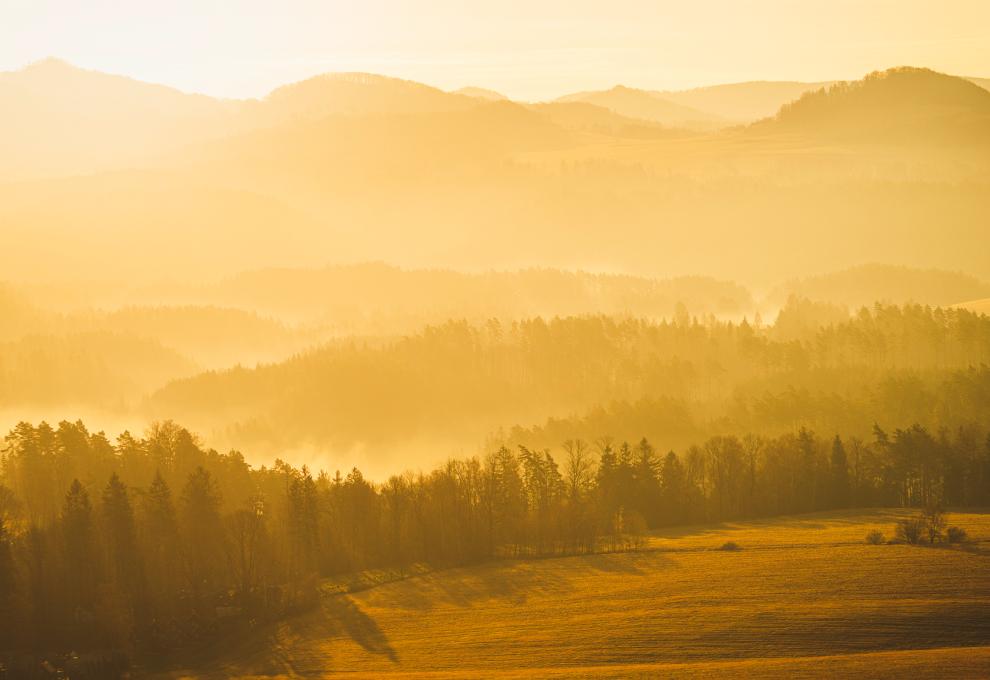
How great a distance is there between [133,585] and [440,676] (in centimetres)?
2801

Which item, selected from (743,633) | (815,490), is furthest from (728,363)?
(743,633)

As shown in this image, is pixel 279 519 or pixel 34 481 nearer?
pixel 279 519

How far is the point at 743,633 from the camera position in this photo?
→ 2340 inches

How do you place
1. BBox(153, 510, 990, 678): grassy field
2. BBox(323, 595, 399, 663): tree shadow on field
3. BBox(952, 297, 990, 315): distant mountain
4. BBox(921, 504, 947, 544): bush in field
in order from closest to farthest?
1. BBox(153, 510, 990, 678): grassy field
2. BBox(323, 595, 399, 663): tree shadow on field
3. BBox(921, 504, 947, 544): bush in field
4. BBox(952, 297, 990, 315): distant mountain

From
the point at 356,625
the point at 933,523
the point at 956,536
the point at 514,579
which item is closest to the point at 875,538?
the point at 933,523

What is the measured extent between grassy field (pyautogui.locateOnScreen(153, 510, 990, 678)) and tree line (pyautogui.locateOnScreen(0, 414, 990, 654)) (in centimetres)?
574

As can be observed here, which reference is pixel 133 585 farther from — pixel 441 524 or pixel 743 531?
pixel 743 531

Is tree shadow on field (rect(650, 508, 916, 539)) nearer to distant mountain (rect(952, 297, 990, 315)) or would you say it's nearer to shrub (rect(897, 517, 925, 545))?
shrub (rect(897, 517, 925, 545))

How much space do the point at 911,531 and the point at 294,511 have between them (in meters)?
48.5

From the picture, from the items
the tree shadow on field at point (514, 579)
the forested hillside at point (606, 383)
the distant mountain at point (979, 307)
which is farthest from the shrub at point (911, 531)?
the distant mountain at point (979, 307)

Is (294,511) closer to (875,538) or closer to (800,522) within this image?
(800,522)

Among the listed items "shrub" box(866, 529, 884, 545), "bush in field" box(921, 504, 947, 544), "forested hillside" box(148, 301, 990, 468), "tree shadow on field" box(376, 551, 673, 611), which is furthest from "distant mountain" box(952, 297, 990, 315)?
"tree shadow on field" box(376, 551, 673, 611)

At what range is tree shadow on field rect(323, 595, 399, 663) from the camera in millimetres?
63531

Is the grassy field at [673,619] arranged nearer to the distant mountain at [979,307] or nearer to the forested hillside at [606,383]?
the forested hillside at [606,383]
